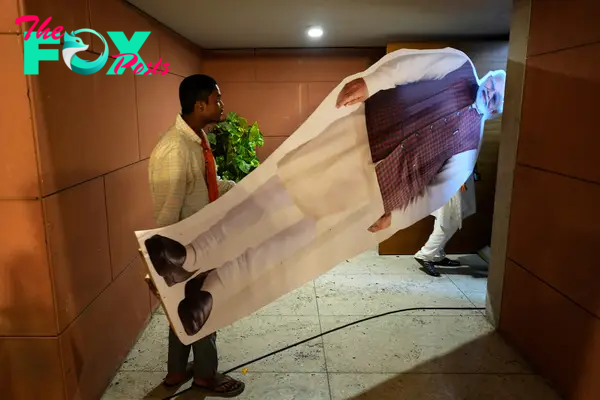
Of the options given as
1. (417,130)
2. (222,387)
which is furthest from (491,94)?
(222,387)

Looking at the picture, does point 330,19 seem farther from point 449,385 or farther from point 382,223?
point 449,385

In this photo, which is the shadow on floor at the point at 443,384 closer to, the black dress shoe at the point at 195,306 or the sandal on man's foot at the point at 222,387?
the sandal on man's foot at the point at 222,387

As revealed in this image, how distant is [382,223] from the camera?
2488mm

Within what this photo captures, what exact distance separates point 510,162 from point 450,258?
2112 mm

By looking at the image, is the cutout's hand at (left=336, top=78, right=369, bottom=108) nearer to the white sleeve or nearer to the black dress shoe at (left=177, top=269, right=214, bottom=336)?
the white sleeve

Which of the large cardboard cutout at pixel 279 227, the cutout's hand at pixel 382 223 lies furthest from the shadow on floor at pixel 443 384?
the cutout's hand at pixel 382 223

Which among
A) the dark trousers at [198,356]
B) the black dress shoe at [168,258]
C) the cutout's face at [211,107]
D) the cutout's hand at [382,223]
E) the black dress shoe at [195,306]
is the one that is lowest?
the dark trousers at [198,356]

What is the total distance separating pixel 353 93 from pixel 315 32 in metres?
2.28

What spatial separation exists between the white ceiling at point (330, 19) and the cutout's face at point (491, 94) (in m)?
0.61

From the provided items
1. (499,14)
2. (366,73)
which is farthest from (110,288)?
(499,14)

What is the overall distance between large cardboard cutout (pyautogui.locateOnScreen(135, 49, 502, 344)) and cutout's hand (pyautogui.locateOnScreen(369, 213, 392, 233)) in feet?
0.07

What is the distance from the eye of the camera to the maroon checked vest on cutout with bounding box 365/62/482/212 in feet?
7.85

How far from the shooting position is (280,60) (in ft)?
17.9

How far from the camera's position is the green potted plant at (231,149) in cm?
488
